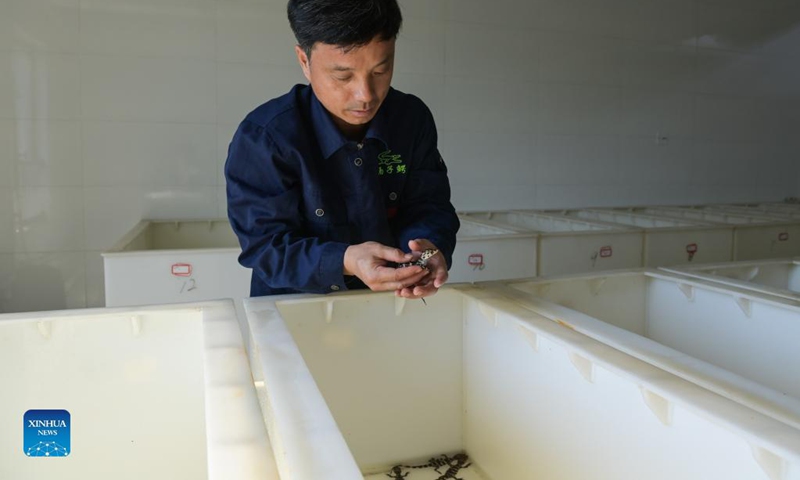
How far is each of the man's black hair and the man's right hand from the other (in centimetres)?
28

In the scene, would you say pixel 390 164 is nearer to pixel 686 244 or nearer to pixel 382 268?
pixel 382 268

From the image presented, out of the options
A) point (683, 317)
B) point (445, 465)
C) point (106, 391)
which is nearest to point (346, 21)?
point (106, 391)

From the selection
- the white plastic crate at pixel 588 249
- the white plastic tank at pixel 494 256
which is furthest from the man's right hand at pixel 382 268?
the white plastic crate at pixel 588 249

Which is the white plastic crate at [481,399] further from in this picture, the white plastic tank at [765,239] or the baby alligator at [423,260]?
the white plastic tank at [765,239]

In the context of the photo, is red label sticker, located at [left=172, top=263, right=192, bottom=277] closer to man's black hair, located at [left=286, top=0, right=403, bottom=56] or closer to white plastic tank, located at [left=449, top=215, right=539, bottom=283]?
white plastic tank, located at [left=449, top=215, right=539, bottom=283]

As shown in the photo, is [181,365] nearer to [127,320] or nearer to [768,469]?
[127,320]

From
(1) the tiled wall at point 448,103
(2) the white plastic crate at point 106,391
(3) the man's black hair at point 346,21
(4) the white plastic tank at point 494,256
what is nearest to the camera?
(3) the man's black hair at point 346,21

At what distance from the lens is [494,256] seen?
2.02m

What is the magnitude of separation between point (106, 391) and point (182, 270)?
869 millimetres

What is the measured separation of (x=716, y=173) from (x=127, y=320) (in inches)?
158

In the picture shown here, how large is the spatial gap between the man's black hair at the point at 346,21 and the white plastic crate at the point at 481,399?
404 millimetres

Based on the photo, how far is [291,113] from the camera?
0.96 meters

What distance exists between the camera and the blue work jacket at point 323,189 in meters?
0.91

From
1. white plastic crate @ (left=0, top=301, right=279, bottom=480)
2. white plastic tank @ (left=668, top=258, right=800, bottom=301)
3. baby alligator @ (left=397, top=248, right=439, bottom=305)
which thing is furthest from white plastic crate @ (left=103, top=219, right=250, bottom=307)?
white plastic tank @ (left=668, top=258, right=800, bottom=301)
